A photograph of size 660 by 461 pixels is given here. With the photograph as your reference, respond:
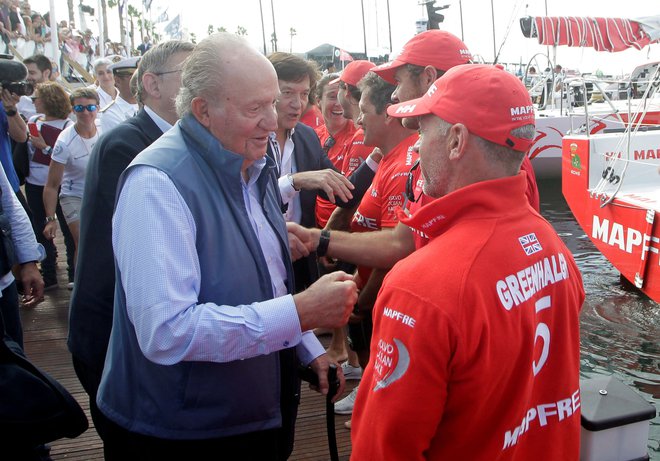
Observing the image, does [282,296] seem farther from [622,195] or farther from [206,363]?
[622,195]

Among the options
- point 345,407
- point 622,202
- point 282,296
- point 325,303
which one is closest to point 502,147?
point 325,303

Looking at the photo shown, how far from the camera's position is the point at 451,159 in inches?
57.6

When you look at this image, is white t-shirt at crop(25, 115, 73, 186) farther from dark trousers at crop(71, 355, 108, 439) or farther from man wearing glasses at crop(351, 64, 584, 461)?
man wearing glasses at crop(351, 64, 584, 461)

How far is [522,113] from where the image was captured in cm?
147

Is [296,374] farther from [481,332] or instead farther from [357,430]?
[481,332]

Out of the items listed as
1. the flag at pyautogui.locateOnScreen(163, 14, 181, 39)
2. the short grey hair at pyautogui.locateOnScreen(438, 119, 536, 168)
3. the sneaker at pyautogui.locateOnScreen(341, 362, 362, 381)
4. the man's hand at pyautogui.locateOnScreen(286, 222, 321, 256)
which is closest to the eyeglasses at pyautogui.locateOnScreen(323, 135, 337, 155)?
the sneaker at pyautogui.locateOnScreen(341, 362, 362, 381)

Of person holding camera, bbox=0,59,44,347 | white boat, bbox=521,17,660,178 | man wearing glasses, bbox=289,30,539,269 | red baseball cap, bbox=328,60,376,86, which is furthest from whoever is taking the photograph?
white boat, bbox=521,17,660,178

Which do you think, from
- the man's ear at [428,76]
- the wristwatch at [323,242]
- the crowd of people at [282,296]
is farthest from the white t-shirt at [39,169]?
the man's ear at [428,76]

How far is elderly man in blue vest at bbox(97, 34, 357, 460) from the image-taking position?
147cm

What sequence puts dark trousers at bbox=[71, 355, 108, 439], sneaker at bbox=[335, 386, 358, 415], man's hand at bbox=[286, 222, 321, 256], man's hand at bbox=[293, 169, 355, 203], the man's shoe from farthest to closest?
the man's shoe
sneaker at bbox=[335, 386, 358, 415]
man's hand at bbox=[293, 169, 355, 203]
man's hand at bbox=[286, 222, 321, 256]
dark trousers at bbox=[71, 355, 108, 439]

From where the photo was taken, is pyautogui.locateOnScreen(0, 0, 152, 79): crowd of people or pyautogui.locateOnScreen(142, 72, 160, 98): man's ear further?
pyautogui.locateOnScreen(0, 0, 152, 79): crowd of people

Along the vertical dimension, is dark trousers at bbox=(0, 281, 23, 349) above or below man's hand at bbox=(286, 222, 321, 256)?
below

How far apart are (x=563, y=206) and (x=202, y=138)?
12088mm

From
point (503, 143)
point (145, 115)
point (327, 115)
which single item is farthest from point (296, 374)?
point (327, 115)
